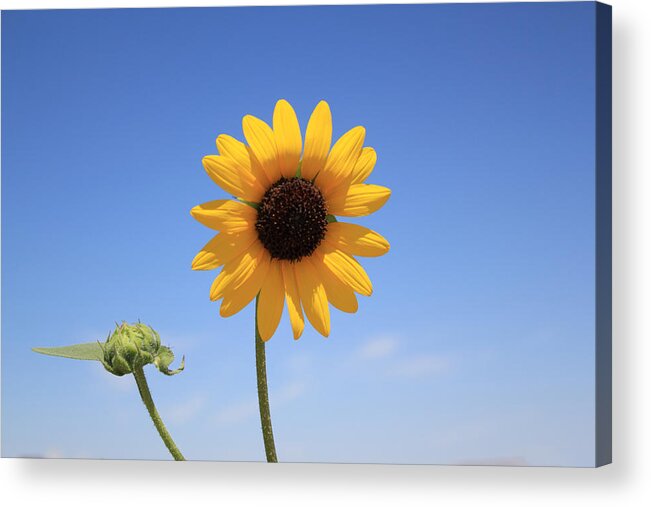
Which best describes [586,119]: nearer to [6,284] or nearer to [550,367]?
[550,367]

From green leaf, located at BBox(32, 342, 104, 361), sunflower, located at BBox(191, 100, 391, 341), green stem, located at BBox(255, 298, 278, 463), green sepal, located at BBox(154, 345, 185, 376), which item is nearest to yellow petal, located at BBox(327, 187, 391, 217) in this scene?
sunflower, located at BBox(191, 100, 391, 341)

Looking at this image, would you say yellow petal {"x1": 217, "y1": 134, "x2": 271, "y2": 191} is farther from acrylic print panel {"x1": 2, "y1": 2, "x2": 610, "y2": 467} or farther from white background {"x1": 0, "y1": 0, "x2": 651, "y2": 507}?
white background {"x1": 0, "y1": 0, "x2": 651, "y2": 507}

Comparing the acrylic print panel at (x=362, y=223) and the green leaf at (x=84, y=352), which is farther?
the acrylic print panel at (x=362, y=223)

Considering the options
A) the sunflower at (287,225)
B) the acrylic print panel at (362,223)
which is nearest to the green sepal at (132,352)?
the sunflower at (287,225)

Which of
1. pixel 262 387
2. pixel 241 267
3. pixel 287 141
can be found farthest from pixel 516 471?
pixel 287 141

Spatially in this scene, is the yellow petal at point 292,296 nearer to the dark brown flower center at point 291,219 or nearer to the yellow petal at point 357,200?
the dark brown flower center at point 291,219

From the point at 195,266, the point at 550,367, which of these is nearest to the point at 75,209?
the point at 195,266

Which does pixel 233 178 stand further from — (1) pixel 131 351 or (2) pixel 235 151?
(1) pixel 131 351
